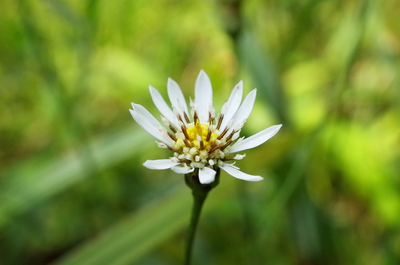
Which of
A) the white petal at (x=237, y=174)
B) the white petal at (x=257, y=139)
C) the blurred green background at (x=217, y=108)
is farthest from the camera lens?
the blurred green background at (x=217, y=108)

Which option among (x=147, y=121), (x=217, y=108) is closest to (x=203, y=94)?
(x=147, y=121)

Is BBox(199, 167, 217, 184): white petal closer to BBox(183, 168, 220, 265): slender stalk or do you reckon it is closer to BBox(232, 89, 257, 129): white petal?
BBox(183, 168, 220, 265): slender stalk

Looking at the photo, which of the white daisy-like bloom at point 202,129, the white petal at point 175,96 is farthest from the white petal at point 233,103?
the white petal at point 175,96

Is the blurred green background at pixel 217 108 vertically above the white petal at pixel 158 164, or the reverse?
the blurred green background at pixel 217 108

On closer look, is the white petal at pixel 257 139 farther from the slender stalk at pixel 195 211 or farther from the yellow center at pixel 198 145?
the slender stalk at pixel 195 211

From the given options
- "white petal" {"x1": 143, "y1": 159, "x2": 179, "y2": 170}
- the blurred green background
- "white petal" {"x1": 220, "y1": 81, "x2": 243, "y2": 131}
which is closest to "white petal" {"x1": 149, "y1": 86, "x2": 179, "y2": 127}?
"white petal" {"x1": 220, "y1": 81, "x2": 243, "y2": 131}
